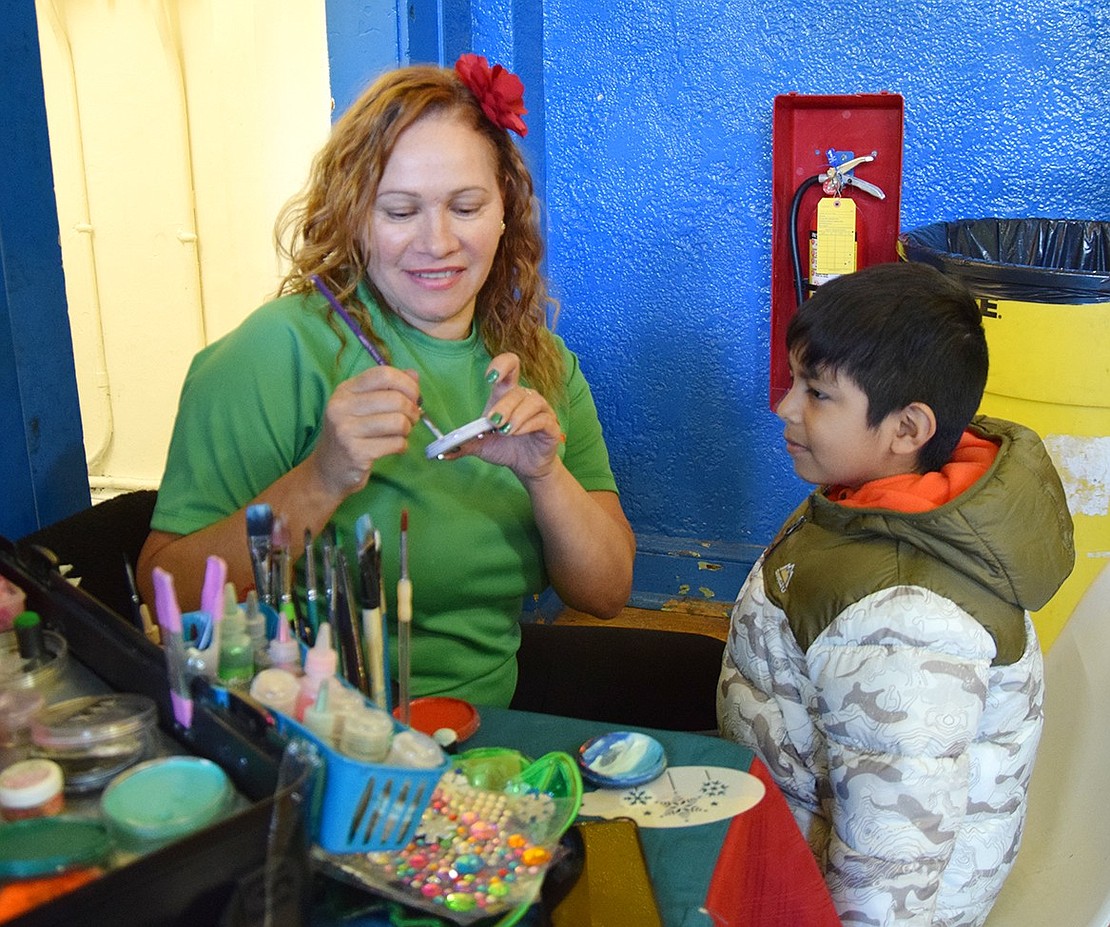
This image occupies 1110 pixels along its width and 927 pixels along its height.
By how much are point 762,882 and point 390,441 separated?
1.68 ft

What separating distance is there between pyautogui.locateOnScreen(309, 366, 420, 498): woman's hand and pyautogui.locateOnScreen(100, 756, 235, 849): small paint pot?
45 centimetres

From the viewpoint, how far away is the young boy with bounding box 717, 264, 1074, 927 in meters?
1.04

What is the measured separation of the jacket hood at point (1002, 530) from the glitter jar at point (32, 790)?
810mm

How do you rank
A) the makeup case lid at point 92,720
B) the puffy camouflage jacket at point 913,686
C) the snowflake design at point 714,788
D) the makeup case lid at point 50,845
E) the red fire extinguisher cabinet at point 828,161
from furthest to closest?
the red fire extinguisher cabinet at point 828,161, the puffy camouflage jacket at point 913,686, the snowflake design at point 714,788, the makeup case lid at point 92,720, the makeup case lid at point 50,845

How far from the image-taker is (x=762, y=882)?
2.76 ft

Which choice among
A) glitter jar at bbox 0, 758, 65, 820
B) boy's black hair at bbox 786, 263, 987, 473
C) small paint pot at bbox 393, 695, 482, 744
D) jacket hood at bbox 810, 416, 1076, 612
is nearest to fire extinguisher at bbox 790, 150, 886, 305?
boy's black hair at bbox 786, 263, 987, 473

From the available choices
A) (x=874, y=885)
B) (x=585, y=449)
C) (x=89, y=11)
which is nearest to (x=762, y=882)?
(x=874, y=885)

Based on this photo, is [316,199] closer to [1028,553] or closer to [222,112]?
[1028,553]

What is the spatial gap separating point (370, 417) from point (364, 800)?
1.62 ft

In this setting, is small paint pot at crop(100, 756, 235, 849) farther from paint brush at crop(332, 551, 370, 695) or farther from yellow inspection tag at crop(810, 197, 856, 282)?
yellow inspection tag at crop(810, 197, 856, 282)

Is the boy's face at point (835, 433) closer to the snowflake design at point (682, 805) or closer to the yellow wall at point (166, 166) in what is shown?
the snowflake design at point (682, 805)

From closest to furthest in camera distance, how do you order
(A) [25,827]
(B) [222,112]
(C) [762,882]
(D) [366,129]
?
(A) [25,827], (C) [762,882], (D) [366,129], (B) [222,112]

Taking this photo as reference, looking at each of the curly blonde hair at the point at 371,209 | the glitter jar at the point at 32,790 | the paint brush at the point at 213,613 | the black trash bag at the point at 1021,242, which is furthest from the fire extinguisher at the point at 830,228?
the glitter jar at the point at 32,790

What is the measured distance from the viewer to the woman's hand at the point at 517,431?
1.12 m
